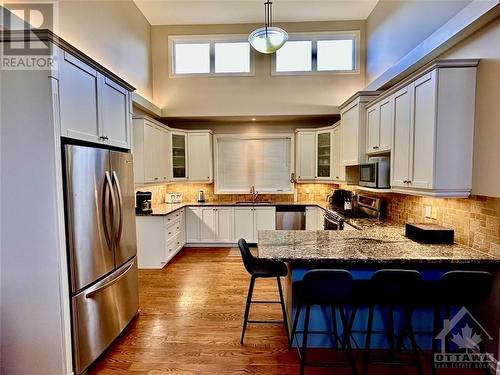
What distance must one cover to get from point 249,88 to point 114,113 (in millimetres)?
3097

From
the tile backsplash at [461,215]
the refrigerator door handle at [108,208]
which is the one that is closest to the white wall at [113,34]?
the refrigerator door handle at [108,208]

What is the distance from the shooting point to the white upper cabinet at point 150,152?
4.05 meters

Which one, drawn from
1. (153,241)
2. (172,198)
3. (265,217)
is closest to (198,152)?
(172,198)

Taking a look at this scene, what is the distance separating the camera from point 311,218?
509cm

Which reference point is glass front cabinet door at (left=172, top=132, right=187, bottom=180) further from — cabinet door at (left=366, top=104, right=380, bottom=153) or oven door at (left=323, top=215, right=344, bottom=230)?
cabinet door at (left=366, top=104, right=380, bottom=153)

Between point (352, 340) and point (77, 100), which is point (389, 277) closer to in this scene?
point (352, 340)

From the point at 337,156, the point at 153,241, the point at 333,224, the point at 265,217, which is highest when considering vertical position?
the point at 337,156

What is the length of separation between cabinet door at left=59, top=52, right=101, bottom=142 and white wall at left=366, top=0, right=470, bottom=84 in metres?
3.17

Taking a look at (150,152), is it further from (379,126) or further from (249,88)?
(379,126)

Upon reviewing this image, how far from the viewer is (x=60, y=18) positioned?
268cm

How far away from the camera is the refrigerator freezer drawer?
1915 mm

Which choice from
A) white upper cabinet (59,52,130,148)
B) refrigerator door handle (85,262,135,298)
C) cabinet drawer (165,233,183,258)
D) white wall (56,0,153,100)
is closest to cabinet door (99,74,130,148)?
white upper cabinet (59,52,130,148)

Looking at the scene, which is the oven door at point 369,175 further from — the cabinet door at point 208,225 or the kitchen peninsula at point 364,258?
the cabinet door at point 208,225

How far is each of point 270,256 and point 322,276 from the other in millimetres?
398
